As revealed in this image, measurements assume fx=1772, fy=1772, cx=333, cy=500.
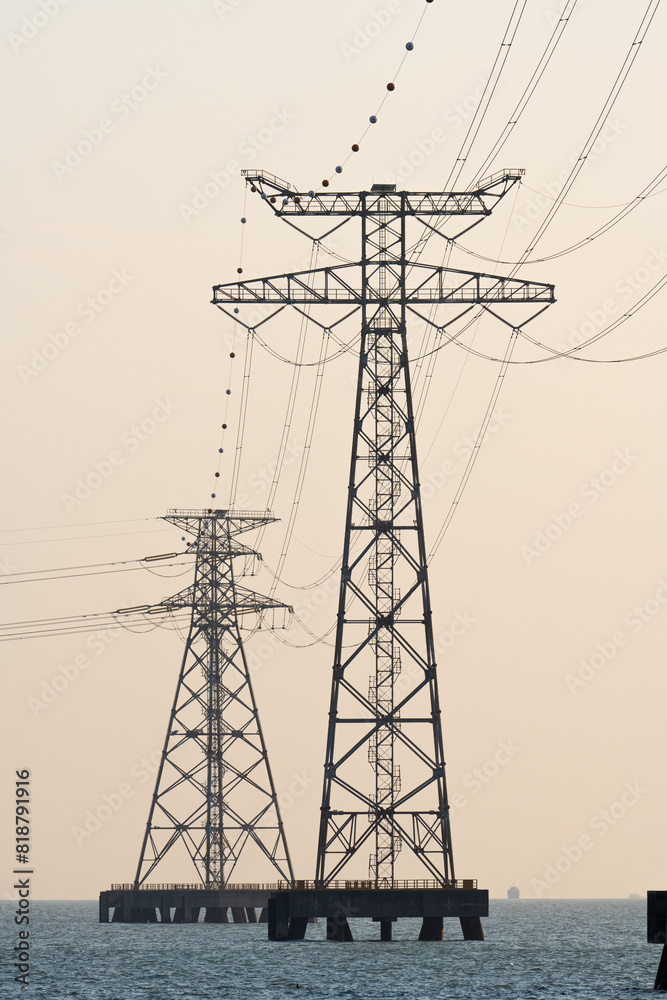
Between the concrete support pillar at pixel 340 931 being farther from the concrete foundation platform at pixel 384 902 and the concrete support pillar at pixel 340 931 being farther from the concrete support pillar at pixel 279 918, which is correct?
the concrete foundation platform at pixel 384 902

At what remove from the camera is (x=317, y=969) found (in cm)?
8094

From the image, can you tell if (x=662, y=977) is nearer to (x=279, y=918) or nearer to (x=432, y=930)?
(x=432, y=930)

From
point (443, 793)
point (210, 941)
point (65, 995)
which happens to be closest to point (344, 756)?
point (443, 793)

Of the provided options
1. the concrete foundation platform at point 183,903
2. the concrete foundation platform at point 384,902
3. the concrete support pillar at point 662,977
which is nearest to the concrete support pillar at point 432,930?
the concrete foundation platform at point 384,902

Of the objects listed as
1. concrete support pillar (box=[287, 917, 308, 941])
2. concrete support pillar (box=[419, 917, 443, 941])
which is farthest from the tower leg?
concrete support pillar (box=[287, 917, 308, 941])

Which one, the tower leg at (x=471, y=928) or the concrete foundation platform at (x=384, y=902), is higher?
the concrete foundation platform at (x=384, y=902)

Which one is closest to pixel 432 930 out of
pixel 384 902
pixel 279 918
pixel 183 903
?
pixel 384 902

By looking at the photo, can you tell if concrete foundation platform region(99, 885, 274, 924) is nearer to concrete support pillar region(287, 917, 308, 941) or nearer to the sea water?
the sea water

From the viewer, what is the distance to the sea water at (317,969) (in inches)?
2749

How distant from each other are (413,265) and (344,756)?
70.6 ft

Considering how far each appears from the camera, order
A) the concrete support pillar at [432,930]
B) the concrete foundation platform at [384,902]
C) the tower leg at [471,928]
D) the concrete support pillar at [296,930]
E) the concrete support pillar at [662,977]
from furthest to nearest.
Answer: the concrete support pillar at [432,930] → the concrete support pillar at [296,930] → the tower leg at [471,928] → the concrete foundation platform at [384,902] → the concrete support pillar at [662,977]

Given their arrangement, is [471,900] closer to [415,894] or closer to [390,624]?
[415,894]

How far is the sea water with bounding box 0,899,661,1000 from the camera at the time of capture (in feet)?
229

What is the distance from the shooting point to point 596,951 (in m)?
112
